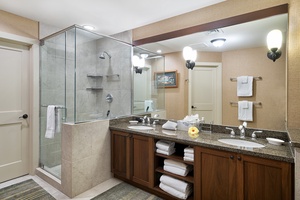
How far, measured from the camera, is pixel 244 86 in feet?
6.85

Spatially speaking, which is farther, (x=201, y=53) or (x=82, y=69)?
(x=82, y=69)

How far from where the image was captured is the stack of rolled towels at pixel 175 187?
6.21 feet

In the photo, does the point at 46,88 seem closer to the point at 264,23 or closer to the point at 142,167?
the point at 142,167

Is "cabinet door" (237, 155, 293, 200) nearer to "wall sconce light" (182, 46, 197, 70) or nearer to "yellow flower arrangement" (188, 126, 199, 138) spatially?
"yellow flower arrangement" (188, 126, 199, 138)

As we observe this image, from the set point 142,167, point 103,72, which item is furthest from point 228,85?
point 103,72

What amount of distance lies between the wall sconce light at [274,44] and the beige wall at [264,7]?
5.8 inches

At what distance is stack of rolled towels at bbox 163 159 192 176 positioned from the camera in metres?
1.93

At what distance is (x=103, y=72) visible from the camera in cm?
345

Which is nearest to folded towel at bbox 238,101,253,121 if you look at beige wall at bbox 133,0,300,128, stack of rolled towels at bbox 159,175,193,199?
beige wall at bbox 133,0,300,128

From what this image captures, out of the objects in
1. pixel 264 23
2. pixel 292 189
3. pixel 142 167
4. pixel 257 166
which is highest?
pixel 264 23

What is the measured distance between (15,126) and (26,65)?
956 millimetres

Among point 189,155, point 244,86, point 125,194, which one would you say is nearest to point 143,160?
point 125,194

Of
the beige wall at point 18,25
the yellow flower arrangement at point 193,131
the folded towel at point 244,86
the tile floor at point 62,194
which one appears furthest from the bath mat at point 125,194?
the beige wall at point 18,25

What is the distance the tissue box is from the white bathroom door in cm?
238
